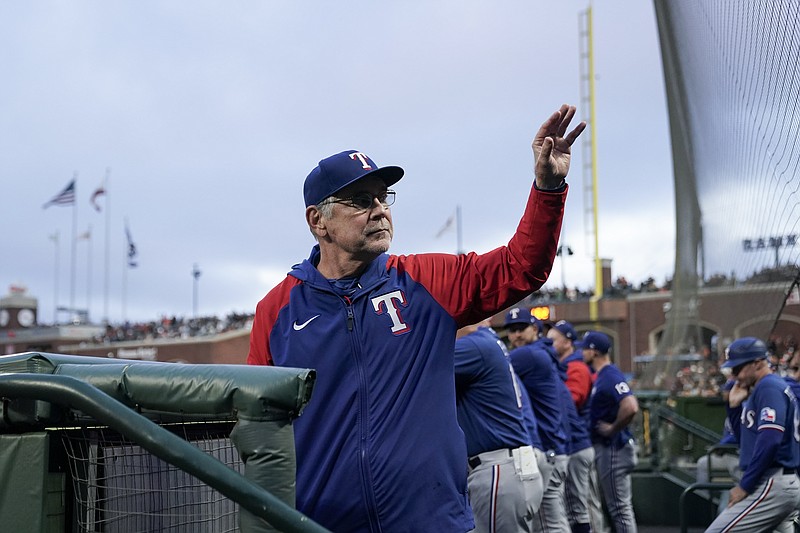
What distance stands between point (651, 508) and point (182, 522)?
1026 cm

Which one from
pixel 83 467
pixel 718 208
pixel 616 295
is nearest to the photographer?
pixel 83 467

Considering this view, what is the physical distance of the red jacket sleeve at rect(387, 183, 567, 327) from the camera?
3.06 m

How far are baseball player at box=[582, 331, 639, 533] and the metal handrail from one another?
807cm

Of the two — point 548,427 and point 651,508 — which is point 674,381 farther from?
point 548,427

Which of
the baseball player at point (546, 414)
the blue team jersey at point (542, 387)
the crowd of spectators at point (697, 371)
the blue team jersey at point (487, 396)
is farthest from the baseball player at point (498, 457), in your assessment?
the crowd of spectators at point (697, 371)

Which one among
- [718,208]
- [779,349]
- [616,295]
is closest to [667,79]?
[718,208]

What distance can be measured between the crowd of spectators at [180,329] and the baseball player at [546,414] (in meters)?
51.5

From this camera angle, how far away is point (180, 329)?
65.6 meters

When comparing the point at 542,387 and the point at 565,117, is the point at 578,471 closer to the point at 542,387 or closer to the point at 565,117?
the point at 542,387

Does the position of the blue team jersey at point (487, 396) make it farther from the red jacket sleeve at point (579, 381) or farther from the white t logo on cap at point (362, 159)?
the red jacket sleeve at point (579, 381)

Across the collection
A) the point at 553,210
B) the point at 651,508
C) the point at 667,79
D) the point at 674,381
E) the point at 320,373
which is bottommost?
the point at 651,508

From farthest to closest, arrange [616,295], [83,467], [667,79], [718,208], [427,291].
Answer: [616,295], [667,79], [718,208], [427,291], [83,467]

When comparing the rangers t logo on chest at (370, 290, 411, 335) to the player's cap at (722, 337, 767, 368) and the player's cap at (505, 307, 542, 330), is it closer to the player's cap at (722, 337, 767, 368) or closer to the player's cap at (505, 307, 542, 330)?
the player's cap at (722, 337, 767, 368)

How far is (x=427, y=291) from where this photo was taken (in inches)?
128
